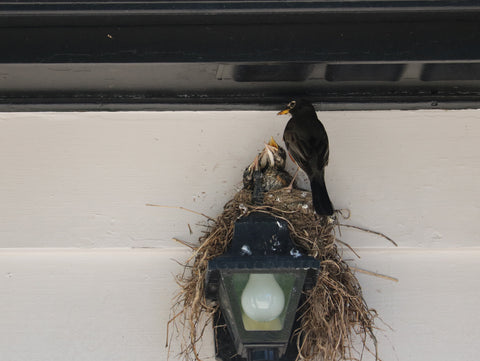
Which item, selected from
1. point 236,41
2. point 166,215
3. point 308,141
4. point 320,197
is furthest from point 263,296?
point 308,141

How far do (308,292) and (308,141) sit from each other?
779mm

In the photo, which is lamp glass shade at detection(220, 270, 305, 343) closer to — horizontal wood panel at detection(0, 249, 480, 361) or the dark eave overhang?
horizontal wood panel at detection(0, 249, 480, 361)

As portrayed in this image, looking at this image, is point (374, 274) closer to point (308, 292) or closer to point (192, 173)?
point (308, 292)

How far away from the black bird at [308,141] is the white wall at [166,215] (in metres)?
0.06

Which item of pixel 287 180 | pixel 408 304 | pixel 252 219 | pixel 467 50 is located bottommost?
pixel 408 304

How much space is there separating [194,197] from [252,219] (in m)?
0.41

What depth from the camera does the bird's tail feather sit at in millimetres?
2672

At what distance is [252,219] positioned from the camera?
2.55 metres

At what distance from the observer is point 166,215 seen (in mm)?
2848

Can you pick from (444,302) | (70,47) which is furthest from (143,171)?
(444,302)

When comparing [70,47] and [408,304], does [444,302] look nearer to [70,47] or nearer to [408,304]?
[408,304]

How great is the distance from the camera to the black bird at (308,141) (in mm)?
2842

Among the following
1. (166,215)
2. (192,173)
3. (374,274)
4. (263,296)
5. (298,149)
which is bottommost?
(263,296)

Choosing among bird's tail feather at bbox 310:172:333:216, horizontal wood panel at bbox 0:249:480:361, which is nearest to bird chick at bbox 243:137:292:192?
bird's tail feather at bbox 310:172:333:216
